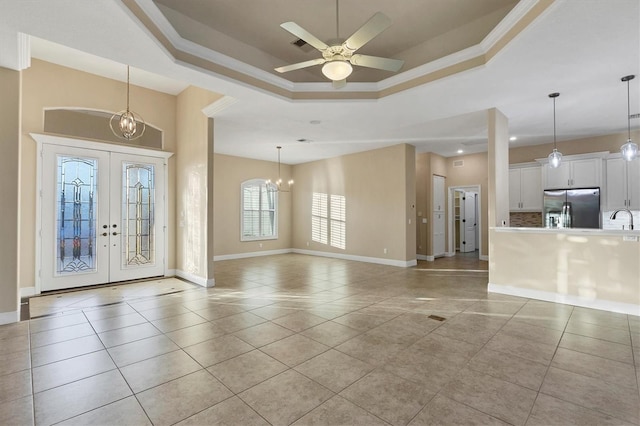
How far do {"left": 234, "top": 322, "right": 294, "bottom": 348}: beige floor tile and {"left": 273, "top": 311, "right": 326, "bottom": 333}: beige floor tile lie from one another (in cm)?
10

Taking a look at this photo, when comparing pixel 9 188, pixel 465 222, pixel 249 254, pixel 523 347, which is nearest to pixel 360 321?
pixel 523 347

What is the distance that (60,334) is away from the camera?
3.32 metres

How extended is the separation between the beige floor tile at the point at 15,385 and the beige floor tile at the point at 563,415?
357 cm

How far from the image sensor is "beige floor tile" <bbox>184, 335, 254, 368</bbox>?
8.96ft

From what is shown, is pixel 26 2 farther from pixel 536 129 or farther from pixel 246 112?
pixel 536 129

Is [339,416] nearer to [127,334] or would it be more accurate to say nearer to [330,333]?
[330,333]

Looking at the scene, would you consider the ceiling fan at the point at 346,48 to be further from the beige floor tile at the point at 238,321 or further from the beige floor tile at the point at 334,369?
the beige floor tile at the point at 238,321

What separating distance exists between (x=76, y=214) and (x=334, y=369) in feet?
17.7

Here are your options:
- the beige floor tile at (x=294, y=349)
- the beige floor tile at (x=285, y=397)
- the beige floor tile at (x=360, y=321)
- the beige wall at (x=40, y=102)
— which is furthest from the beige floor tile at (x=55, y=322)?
the beige floor tile at (x=360, y=321)

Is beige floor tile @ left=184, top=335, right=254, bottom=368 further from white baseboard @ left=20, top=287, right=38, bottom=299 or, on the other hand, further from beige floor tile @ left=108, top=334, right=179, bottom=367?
white baseboard @ left=20, top=287, right=38, bottom=299

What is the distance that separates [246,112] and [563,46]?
4387 millimetres

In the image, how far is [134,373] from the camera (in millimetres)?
2496

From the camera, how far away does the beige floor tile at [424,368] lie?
2.36 m

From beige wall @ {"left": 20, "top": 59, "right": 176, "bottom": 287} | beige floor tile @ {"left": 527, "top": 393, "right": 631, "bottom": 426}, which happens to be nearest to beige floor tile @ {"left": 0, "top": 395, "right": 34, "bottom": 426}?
beige wall @ {"left": 20, "top": 59, "right": 176, "bottom": 287}
